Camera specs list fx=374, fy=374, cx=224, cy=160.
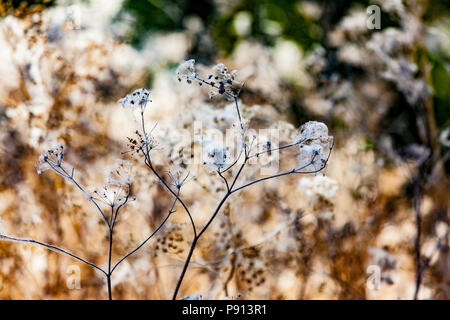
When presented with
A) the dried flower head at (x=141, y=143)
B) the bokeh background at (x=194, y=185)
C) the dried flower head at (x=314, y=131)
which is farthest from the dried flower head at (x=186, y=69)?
the bokeh background at (x=194, y=185)

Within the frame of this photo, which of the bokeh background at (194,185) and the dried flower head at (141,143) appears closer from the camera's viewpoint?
the dried flower head at (141,143)

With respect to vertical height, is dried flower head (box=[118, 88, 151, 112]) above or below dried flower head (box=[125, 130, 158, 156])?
above

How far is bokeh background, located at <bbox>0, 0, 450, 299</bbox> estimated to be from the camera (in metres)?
1.78

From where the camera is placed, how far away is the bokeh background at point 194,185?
1.78 m

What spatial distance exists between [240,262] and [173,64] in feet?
5.90

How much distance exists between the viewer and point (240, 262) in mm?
1744

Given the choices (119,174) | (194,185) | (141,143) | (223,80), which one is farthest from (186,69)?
(194,185)

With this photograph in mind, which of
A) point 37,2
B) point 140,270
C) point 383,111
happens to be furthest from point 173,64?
point 383,111

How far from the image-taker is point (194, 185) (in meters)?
2.05

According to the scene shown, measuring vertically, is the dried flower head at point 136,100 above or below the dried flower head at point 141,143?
above

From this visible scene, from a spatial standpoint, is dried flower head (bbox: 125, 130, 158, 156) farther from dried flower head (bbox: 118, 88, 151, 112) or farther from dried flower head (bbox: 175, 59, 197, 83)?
dried flower head (bbox: 175, 59, 197, 83)

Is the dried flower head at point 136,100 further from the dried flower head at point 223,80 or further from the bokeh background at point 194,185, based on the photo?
the bokeh background at point 194,185

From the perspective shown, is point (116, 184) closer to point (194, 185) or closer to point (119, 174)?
point (119, 174)

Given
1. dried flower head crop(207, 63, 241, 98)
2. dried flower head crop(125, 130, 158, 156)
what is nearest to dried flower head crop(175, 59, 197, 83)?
dried flower head crop(207, 63, 241, 98)
